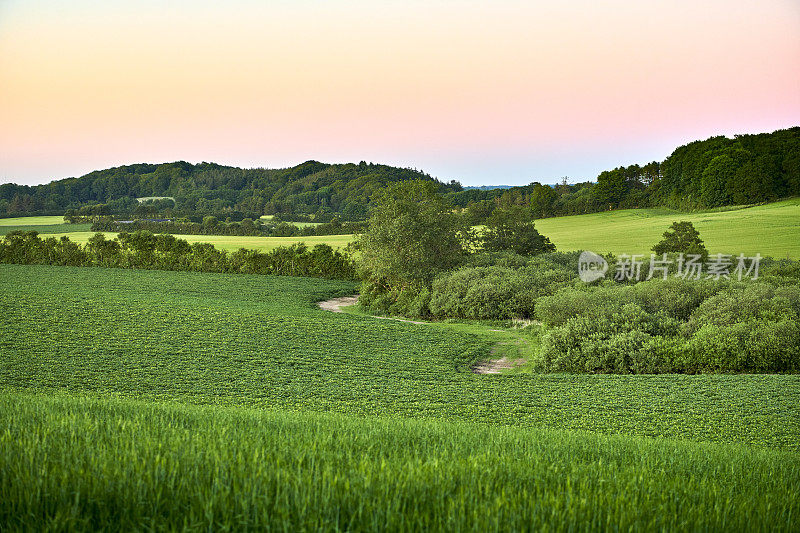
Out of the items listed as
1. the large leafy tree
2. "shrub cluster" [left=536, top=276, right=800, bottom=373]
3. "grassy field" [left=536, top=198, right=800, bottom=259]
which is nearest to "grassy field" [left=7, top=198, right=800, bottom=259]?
"grassy field" [left=536, top=198, right=800, bottom=259]

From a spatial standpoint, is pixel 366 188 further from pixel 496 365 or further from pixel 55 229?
pixel 496 365

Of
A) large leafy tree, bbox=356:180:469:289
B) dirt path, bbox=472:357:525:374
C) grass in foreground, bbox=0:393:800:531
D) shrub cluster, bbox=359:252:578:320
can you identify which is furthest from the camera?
large leafy tree, bbox=356:180:469:289

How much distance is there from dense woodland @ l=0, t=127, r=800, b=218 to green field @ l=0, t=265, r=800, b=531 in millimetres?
19638

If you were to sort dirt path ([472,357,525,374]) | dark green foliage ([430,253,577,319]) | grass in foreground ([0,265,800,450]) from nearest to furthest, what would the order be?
grass in foreground ([0,265,800,450]) → dirt path ([472,357,525,374]) → dark green foliage ([430,253,577,319])

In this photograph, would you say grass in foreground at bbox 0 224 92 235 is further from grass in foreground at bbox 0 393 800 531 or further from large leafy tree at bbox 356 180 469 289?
grass in foreground at bbox 0 393 800 531

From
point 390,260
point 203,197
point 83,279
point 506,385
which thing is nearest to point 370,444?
point 506,385

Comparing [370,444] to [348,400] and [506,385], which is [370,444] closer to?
[348,400]

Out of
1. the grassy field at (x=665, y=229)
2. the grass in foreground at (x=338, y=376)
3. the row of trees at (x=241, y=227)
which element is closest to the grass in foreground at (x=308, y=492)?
the grass in foreground at (x=338, y=376)

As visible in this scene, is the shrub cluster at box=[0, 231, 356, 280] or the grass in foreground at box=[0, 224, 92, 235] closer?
the shrub cluster at box=[0, 231, 356, 280]

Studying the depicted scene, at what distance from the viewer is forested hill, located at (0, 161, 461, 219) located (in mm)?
96375

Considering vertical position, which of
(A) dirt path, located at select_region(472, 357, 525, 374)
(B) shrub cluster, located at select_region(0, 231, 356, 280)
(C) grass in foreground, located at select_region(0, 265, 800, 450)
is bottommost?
(A) dirt path, located at select_region(472, 357, 525, 374)

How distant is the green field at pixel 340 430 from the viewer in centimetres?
310

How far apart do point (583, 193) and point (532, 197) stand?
6.29 meters

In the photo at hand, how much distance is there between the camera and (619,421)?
42.4ft
